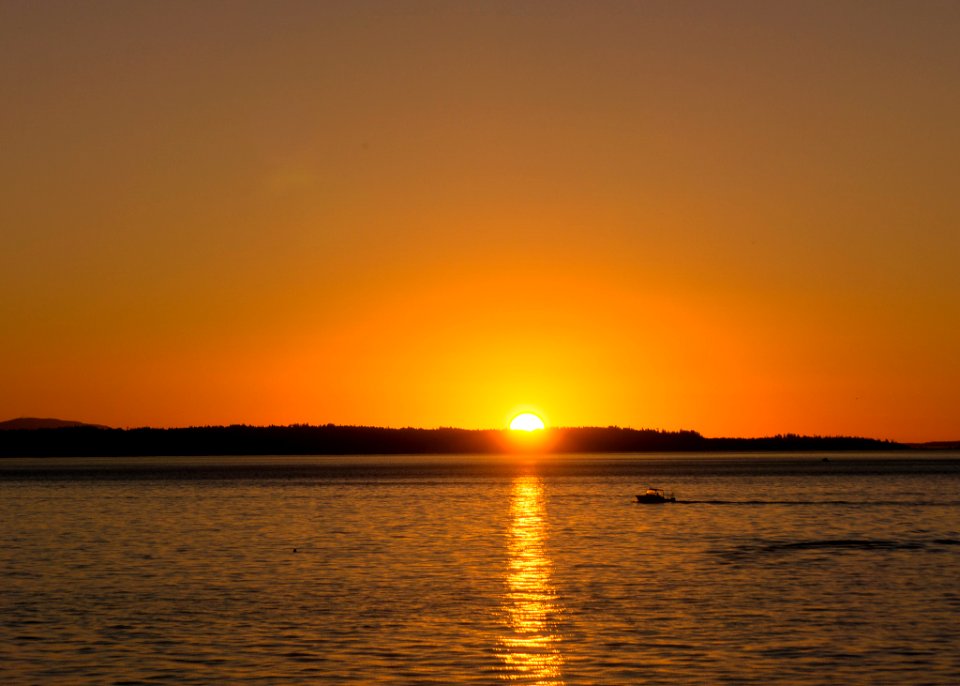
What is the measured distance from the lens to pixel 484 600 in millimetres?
47250

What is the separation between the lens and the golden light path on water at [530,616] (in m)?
33.7

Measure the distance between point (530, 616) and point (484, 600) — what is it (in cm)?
436

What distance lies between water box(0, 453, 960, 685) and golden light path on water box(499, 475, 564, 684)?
0.13 meters

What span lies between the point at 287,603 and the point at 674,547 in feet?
93.9

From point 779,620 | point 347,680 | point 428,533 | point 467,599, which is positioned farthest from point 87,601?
point 428,533

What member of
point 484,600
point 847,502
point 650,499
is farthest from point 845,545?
point 847,502

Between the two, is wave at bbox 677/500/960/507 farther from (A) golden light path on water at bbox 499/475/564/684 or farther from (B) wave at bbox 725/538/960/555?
(A) golden light path on water at bbox 499/475/564/684

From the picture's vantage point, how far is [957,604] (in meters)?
44.9

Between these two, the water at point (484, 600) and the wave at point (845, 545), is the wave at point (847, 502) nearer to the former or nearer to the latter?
the water at point (484, 600)

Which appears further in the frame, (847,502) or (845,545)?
(847,502)

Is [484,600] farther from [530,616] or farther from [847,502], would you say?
[847,502]

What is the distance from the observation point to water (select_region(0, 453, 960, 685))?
34.2 metres

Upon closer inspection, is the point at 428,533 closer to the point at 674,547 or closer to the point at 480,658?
the point at 674,547

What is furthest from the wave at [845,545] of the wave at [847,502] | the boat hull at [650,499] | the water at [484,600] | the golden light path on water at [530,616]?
the boat hull at [650,499]
